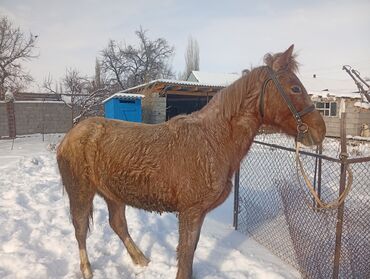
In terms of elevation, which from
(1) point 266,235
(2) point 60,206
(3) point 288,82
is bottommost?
(1) point 266,235

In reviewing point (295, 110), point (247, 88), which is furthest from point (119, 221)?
point (295, 110)

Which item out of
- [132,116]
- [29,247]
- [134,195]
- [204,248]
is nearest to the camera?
[134,195]

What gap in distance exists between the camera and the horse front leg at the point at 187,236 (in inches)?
95.9

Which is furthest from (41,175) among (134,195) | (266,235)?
(266,235)

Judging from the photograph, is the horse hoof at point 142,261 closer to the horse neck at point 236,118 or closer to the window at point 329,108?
the horse neck at point 236,118

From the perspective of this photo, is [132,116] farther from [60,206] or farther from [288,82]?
[288,82]

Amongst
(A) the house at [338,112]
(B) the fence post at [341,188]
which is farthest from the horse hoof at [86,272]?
(A) the house at [338,112]

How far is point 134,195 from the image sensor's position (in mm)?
2572

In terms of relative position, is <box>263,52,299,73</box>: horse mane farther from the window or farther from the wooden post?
the window

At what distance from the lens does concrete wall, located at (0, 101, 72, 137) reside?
16828 mm

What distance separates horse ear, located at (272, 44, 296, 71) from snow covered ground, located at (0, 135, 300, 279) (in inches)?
86.4

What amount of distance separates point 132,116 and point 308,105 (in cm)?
1046

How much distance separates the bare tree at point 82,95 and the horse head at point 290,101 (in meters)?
12.7

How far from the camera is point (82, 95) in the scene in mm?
17141
